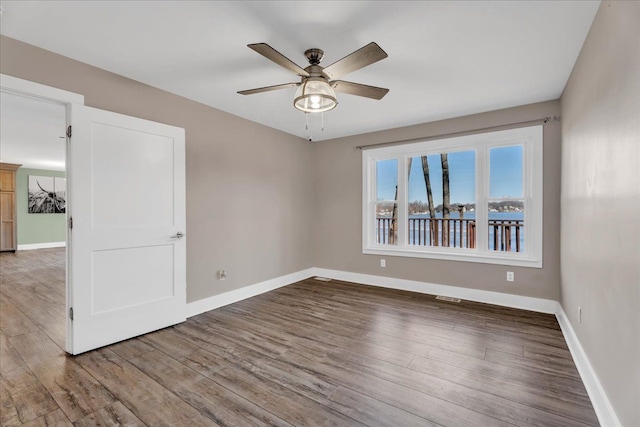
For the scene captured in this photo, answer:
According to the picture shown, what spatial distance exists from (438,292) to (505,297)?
0.80 meters

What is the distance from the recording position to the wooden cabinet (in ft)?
26.5

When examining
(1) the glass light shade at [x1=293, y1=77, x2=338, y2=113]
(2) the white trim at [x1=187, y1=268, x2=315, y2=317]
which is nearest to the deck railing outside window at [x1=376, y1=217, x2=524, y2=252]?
(2) the white trim at [x1=187, y1=268, x2=315, y2=317]

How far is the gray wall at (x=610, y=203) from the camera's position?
1.32 m

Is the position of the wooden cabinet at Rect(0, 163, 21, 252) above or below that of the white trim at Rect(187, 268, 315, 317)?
above

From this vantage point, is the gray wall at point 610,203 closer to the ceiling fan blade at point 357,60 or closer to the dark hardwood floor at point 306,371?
the dark hardwood floor at point 306,371

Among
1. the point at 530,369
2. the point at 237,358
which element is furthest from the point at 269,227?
the point at 530,369

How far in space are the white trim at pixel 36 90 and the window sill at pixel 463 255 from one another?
401 cm

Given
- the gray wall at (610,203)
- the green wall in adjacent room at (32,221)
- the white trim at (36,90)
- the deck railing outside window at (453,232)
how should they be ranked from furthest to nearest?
the green wall in adjacent room at (32,221) → the deck railing outside window at (453,232) → the white trim at (36,90) → the gray wall at (610,203)

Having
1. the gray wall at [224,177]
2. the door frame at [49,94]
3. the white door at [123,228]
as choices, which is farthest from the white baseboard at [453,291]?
the door frame at [49,94]

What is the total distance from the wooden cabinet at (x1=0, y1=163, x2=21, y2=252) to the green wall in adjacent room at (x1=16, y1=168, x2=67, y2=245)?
0.46 ft

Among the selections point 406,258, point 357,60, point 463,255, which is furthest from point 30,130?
point 463,255

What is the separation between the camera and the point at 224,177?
378cm

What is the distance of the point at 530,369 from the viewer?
87.4 inches

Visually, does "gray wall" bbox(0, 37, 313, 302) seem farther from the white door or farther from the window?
the window
